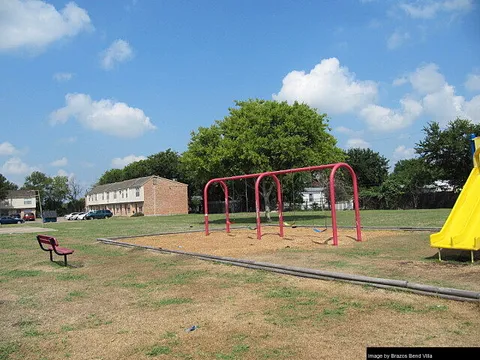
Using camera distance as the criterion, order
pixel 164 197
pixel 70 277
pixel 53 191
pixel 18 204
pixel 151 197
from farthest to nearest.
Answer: pixel 53 191 → pixel 18 204 → pixel 164 197 → pixel 151 197 → pixel 70 277

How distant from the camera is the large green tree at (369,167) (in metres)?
63.8

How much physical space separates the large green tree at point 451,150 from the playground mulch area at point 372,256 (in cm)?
3386

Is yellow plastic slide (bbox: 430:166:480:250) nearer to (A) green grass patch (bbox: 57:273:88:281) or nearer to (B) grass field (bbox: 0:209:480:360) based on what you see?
(B) grass field (bbox: 0:209:480:360)

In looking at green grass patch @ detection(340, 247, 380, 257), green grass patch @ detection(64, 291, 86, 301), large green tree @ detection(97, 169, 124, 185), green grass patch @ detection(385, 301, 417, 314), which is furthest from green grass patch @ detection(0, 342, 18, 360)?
large green tree @ detection(97, 169, 124, 185)

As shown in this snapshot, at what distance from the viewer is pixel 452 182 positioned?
161 ft

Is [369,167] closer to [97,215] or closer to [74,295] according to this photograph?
[97,215]

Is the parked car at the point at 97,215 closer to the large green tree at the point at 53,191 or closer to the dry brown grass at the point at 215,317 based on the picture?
the large green tree at the point at 53,191

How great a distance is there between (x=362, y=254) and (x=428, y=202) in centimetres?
4428

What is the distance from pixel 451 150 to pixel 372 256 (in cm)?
4082

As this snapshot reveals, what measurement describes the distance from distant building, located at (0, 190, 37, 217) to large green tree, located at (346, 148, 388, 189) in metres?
72.9

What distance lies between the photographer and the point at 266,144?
29172mm

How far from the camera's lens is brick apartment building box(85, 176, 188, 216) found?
236 ft

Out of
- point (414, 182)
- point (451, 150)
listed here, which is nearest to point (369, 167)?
point (414, 182)

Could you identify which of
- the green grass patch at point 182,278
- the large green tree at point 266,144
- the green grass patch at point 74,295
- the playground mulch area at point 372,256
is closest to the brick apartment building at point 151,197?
the large green tree at point 266,144
